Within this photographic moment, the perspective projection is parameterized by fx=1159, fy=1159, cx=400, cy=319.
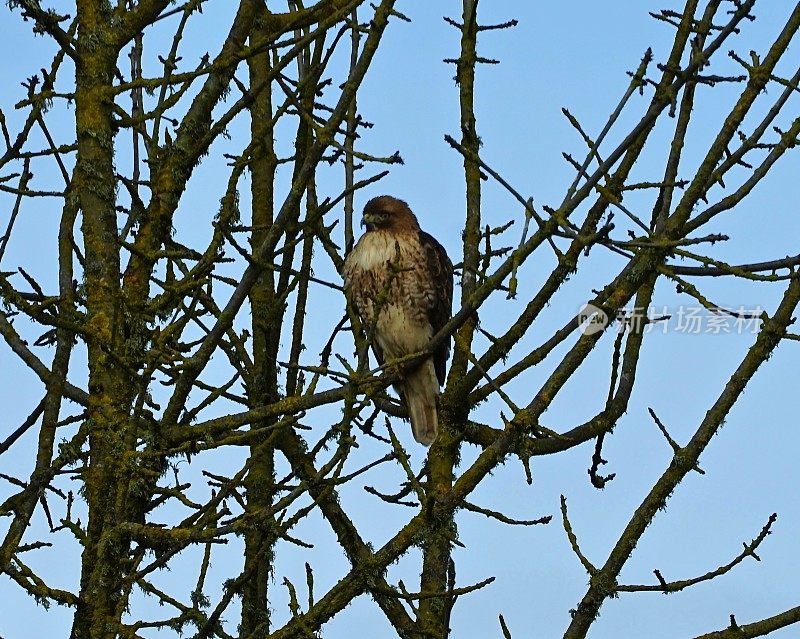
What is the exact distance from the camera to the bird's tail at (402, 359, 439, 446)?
19.9 feet

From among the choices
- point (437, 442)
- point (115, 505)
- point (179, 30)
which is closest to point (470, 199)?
point (437, 442)

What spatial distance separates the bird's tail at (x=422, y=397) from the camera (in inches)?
239

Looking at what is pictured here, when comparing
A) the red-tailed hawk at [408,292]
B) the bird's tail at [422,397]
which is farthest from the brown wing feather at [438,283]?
the bird's tail at [422,397]

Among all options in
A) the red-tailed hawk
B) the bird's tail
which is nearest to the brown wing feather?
the red-tailed hawk

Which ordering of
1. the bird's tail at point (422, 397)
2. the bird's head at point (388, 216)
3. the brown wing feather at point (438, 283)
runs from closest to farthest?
the bird's tail at point (422, 397), the brown wing feather at point (438, 283), the bird's head at point (388, 216)

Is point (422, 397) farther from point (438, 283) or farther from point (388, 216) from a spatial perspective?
point (388, 216)

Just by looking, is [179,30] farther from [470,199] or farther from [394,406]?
[394,406]

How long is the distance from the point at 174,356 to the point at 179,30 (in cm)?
127

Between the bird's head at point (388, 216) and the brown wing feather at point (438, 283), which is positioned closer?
the brown wing feather at point (438, 283)

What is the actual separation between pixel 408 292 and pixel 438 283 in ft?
0.56

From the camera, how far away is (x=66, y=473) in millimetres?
3543

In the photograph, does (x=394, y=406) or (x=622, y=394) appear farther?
(x=394, y=406)

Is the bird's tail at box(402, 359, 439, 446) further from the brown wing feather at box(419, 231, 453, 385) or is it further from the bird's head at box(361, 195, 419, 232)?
the bird's head at box(361, 195, 419, 232)

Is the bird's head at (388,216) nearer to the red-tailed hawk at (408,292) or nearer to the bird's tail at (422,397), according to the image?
the red-tailed hawk at (408,292)
